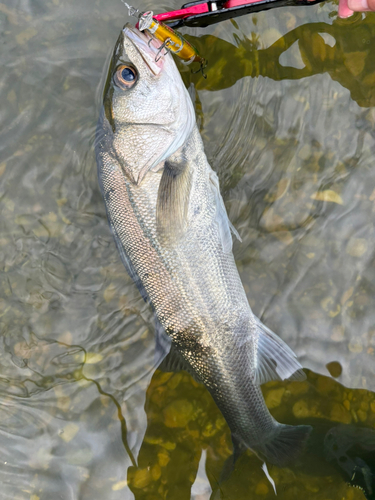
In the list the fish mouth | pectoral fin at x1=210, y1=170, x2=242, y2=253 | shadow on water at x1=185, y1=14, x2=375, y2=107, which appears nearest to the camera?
the fish mouth

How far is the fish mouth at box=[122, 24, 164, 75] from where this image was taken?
2217 millimetres

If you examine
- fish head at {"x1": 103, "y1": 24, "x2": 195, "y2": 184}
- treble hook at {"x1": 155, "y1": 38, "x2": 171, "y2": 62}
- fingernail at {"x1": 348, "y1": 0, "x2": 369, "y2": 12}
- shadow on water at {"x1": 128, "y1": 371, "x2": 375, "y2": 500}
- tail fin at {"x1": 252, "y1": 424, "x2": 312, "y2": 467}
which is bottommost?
shadow on water at {"x1": 128, "y1": 371, "x2": 375, "y2": 500}

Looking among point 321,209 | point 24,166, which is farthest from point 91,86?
point 321,209

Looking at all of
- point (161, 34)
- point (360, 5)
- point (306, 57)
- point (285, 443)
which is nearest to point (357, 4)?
point (360, 5)

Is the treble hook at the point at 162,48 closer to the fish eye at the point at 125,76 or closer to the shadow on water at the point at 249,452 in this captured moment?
the fish eye at the point at 125,76

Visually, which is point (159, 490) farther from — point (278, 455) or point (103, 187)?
point (103, 187)

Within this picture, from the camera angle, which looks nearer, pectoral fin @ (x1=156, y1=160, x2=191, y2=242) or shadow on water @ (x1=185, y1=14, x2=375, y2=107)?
pectoral fin @ (x1=156, y1=160, x2=191, y2=242)

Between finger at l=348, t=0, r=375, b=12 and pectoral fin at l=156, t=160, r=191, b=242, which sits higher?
finger at l=348, t=0, r=375, b=12

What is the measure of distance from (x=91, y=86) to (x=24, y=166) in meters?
0.78

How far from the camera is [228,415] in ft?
7.77

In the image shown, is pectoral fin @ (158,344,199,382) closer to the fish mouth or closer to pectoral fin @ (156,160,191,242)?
pectoral fin @ (156,160,191,242)

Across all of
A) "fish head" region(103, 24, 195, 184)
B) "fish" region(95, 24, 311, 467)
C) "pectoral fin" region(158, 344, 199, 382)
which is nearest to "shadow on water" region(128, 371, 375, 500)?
"pectoral fin" region(158, 344, 199, 382)

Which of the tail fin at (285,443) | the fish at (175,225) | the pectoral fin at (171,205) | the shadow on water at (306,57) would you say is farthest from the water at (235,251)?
the pectoral fin at (171,205)

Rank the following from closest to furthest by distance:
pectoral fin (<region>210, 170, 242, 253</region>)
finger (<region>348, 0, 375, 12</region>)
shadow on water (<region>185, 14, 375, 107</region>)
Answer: finger (<region>348, 0, 375, 12</region>) < pectoral fin (<region>210, 170, 242, 253</region>) < shadow on water (<region>185, 14, 375, 107</region>)
